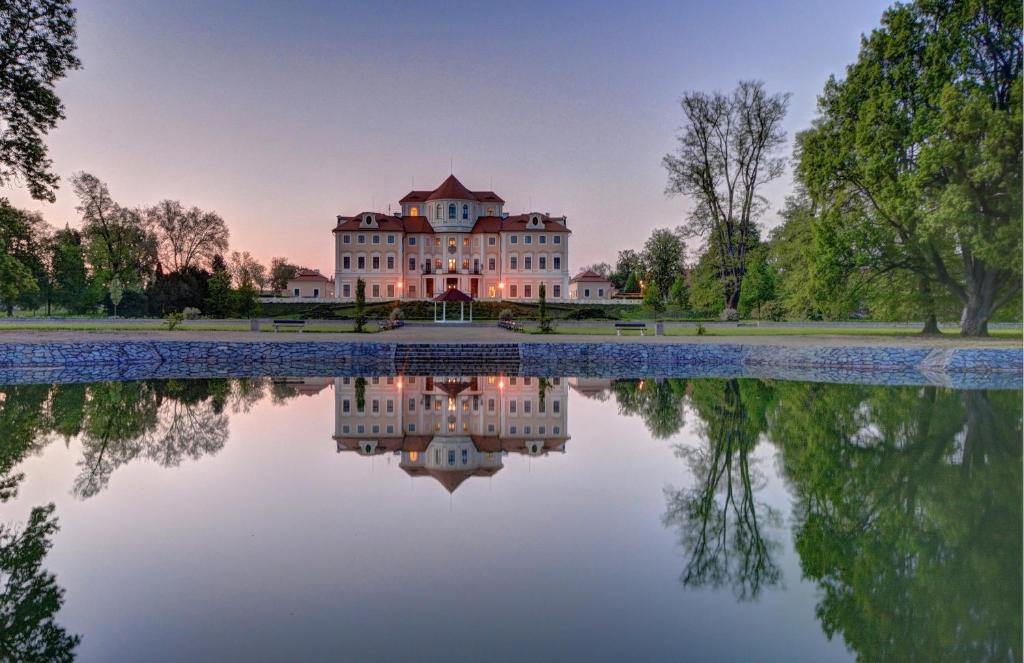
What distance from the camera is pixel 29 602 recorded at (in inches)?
130

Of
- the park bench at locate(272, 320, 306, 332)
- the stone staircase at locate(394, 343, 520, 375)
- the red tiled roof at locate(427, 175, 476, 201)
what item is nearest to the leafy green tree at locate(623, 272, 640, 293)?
the red tiled roof at locate(427, 175, 476, 201)

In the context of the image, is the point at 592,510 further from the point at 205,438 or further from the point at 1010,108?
the point at 1010,108

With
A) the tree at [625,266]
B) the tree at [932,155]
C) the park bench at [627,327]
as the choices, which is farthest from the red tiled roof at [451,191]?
the tree at [932,155]

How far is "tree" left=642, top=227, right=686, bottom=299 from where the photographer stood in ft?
183

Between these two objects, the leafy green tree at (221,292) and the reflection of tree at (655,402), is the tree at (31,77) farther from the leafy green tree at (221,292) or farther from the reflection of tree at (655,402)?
the reflection of tree at (655,402)

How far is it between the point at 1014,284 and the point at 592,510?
785 inches

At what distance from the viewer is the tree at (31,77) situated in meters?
17.3

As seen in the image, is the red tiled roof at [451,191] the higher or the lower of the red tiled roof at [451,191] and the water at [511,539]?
the higher

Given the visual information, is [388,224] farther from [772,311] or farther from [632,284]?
[772,311]

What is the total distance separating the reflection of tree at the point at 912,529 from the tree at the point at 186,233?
4938 cm

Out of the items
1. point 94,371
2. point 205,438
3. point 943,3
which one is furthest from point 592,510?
point 943,3

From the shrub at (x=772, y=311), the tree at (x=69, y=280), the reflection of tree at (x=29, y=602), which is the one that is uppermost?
the tree at (x=69, y=280)

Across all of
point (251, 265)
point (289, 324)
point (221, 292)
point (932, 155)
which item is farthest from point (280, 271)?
point (932, 155)

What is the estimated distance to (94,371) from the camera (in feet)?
48.6
